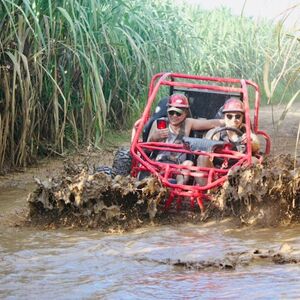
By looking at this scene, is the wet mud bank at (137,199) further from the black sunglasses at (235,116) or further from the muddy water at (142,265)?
the black sunglasses at (235,116)

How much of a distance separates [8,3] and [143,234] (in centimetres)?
285

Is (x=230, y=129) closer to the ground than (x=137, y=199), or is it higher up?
higher up

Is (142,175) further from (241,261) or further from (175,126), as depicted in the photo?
(241,261)

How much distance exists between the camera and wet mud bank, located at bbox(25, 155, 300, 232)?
6445 millimetres

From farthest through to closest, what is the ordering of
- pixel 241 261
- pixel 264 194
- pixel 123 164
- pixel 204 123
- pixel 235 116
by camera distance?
1. pixel 204 123
2. pixel 235 116
3. pixel 123 164
4. pixel 264 194
5. pixel 241 261

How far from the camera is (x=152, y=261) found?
17.2 feet

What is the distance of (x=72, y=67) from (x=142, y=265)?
449 centimetres

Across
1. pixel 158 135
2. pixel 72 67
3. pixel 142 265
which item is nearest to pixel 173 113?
pixel 158 135

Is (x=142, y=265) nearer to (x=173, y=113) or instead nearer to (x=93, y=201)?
(x=93, y=201)

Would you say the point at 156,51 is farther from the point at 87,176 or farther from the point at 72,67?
the point at 87,176

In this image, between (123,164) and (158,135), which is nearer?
(123,164)

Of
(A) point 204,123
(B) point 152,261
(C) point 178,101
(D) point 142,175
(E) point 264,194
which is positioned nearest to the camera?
(B) point 152,261

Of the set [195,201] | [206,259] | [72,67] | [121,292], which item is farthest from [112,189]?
[72,67]

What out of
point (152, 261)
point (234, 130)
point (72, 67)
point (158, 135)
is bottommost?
point (152, 261)
